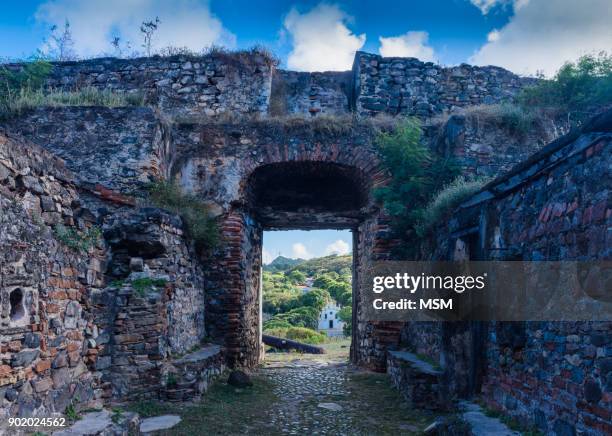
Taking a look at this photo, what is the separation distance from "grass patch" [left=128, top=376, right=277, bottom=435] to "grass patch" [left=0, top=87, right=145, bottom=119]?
5.86m

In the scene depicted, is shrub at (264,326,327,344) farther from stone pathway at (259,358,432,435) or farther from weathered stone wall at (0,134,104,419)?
weathered stone wall at (0,134,104,419)

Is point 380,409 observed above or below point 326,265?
below

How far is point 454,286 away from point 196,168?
17.8 feet

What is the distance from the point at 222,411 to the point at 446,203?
4.29 m

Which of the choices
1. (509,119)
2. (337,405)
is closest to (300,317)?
(509,119)

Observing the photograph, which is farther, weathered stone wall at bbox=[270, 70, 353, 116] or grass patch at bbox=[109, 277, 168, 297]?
weathered stone wall at bbox=[270, 70, 353, 116]

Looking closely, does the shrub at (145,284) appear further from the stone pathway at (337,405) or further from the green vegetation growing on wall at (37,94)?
the green vegetation growing on wall at (37,94)

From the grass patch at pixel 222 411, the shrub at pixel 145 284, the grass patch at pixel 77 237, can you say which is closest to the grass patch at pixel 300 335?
the grass patch at pixel 222 411

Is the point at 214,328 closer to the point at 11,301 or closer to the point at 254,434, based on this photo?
the point at 254,434

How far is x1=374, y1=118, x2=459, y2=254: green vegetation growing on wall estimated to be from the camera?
877 centimetres

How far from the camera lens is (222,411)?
6172mm

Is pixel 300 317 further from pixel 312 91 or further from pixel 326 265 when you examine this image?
pixel 326 265

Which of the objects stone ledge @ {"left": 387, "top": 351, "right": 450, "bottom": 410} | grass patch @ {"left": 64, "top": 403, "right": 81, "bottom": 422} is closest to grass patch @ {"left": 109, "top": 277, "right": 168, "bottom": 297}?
grass patch @ {"left": 64, "top": 403, "right": 81, "bottom": 422}

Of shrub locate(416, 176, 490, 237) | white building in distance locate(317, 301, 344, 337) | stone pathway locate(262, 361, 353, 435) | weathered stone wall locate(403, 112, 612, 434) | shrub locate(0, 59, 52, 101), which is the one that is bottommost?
white building in distance locate(317, 301, 344, 337)
